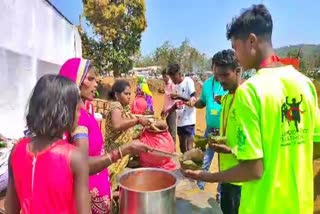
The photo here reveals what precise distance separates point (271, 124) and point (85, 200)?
0.88 meters

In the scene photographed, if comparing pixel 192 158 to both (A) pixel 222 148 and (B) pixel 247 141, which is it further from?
(B) pixel 247 141

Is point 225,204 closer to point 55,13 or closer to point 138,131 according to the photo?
point 138,131

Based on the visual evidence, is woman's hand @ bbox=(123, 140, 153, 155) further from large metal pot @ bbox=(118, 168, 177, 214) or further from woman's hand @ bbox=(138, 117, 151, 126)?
woman's hand @ bbox=(138, 117, 151, 126)

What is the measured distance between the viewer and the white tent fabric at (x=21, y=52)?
190 inches

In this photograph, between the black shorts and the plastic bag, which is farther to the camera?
the black shorts

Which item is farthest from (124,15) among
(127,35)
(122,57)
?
(122,57)

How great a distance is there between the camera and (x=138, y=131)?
3.60 metres

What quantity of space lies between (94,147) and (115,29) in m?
22.1

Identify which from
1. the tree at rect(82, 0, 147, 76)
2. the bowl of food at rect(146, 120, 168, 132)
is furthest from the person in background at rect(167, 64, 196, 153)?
the tree at rect(82, 0, 147, 76)

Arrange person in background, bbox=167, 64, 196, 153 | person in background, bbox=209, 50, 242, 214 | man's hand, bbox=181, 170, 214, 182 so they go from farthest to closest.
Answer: person in background, bbox=167, 64, 196, 153 < person in background, bbox=209, 50, 242, 214 < man's hand, bbox=181, 170, 214, 182

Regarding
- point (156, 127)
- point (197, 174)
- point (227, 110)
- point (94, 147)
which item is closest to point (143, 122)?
point (156, 127)

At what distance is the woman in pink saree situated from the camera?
1.97 m

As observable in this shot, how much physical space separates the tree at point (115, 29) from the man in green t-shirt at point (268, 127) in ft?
71.6

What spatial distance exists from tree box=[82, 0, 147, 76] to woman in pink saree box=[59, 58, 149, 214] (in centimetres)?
2106
